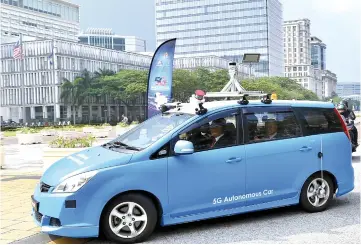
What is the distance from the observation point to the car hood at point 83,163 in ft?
16.6

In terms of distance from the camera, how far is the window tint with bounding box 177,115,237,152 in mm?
5535

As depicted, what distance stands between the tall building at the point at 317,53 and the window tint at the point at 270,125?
176m

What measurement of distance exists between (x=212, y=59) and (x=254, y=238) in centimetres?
10301

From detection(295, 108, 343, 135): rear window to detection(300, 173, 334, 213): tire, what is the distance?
0.61 meters

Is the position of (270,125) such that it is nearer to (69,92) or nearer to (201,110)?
(201,110)

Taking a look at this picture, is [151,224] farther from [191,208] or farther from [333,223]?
[333,223]

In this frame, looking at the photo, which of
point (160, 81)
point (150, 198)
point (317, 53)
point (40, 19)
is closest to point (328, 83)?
point (317, 53)

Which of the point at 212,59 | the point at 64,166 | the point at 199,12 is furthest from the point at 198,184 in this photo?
the point at 199,12

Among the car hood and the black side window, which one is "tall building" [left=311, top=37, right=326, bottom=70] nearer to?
the black side window

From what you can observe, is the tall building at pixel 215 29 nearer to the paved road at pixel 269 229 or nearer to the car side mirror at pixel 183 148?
the paved road at pixel 269 229

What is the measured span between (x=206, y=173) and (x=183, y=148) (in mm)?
449

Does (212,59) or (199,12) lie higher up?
(199,12)

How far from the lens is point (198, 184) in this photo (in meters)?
5.40

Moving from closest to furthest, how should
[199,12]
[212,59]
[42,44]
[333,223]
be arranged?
[333,223], [42,44], [212,59], [199,12]
